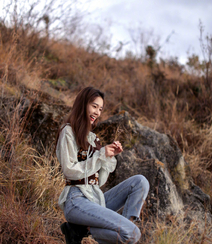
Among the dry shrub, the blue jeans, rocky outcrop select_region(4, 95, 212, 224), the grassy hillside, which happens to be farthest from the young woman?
rocky outcrop select_region(4, 95, 212, 224)

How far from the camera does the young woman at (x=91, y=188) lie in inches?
59.6

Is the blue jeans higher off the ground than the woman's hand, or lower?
lower

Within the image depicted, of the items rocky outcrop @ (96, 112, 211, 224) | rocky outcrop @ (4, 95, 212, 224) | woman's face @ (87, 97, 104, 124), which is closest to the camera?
woman's face @ (87, 97, 104, 124)

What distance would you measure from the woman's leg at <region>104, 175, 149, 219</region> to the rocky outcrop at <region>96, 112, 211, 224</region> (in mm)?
817

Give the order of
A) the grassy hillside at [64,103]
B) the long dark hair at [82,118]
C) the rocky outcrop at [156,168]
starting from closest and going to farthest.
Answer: the long dark hair at [82,118], the grassy hillside at [64,103], the rocky outcrop at [156,168]

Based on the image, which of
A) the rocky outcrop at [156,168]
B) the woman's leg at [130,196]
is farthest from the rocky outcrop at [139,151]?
the woman's leg at [130,196]

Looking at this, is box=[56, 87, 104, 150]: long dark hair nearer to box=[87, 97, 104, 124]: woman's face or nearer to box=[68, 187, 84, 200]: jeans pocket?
box=[87, 97, 104, 124]: woman's face

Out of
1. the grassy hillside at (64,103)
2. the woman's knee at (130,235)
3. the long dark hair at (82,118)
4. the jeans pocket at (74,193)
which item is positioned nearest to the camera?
the woman's knee at (130,235)

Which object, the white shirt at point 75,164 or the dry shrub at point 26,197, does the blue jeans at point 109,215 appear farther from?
the dry shrub at point 26,197

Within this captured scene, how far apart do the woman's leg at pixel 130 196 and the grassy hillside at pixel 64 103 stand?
203 mm

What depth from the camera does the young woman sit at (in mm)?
1515

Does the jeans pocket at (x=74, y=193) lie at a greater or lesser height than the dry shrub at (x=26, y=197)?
greater

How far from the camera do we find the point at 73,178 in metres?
1.70

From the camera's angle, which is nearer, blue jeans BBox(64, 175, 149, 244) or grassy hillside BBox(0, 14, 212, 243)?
blue jeans BBox(64, 175, 149, 244)
